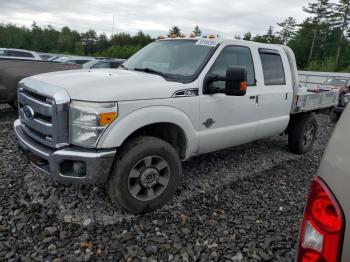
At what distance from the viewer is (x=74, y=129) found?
9.73ft

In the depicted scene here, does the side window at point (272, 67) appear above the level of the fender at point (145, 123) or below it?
above

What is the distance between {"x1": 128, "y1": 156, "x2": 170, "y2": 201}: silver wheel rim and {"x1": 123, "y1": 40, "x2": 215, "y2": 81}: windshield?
3.62ft

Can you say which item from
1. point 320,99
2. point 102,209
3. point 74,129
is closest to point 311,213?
point 74,129

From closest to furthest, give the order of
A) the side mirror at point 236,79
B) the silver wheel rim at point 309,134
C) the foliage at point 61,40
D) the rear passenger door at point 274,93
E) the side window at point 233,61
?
1. the side mirror at point 236,79
2. the side window at point 233,61
3. the rear passenger door at point 274,93
4. the silver wheel rim at point 309,134
5. the foliage at point 61,40

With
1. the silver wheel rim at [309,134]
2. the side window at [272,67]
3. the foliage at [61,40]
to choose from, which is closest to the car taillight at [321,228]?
the side window at [272,67]

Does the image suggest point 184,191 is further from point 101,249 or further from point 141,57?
point 141,57

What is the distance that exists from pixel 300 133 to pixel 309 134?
18.1 inches

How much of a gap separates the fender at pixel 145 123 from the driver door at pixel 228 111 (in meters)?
0.21

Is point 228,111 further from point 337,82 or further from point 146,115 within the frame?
point 337,82

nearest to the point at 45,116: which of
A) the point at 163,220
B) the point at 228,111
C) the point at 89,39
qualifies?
the point at 163,220

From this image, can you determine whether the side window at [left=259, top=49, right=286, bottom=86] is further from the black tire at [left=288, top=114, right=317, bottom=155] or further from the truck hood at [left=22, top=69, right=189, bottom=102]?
the truck hood at [left=22, top=69, right=189, bottom=102]

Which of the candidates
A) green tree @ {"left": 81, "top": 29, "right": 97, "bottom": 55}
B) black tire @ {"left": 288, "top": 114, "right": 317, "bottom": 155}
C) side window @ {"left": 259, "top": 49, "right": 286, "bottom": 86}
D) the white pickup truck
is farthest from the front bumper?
green tree @ {"left": 81, "top": 29, "right": 97, "bottom": 55}

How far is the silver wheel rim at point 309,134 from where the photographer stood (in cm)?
606

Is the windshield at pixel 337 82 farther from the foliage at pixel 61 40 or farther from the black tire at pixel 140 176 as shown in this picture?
the foliage at pixel 61 40
